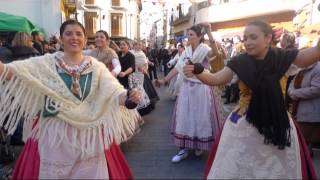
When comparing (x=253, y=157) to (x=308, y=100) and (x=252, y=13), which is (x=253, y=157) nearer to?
(x=308, y=100)

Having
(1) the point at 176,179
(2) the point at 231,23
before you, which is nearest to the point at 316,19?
(1) the point at 176,179

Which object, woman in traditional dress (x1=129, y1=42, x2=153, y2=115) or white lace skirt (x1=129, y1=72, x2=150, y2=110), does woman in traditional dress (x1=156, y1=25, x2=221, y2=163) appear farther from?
white lace skirt (x1=129, y1=72, x2=150, y2=110)

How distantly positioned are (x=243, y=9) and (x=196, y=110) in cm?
2180

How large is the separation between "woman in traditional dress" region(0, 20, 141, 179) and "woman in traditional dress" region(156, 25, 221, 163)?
89.1 inches

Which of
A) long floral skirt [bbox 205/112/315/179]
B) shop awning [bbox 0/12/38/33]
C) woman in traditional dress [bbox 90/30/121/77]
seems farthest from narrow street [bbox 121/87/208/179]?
shop awning [bbox 0/12/38/33]

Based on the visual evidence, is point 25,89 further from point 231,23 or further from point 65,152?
point 231,23

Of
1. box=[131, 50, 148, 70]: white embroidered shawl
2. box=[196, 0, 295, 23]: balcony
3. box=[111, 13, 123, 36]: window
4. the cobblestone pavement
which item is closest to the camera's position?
the cobblestone pavement

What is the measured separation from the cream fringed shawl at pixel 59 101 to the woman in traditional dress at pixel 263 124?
877mm

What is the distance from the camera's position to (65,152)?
3.00 m

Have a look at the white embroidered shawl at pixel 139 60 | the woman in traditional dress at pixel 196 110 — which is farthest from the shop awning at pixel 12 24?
the woman in traditional dress at pixel 196 110

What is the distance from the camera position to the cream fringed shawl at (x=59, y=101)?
3.02 metres

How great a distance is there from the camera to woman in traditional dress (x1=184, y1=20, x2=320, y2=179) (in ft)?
9.98

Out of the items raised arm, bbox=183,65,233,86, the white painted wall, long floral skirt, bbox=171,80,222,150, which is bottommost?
long floral skirt, bbox=171,80,222,150

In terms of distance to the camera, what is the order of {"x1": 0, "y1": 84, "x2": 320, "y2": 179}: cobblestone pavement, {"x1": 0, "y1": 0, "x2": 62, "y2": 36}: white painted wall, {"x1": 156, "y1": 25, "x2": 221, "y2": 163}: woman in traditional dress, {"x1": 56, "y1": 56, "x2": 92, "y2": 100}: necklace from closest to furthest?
{"x1": 56, "y1": 56, "x2": 92, "y2": 100}: necklace, {"x1": 0, "y1": 84, "x2": 320, "y2": 179}: cobblestone pavement, {"x1": 156, "y1": 25, "x2": 221, "y2": 163}: woman in traditional dress, {"x1": 0, "y1": 0, "x2": 62, "y2": 36}: white painted wall
